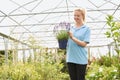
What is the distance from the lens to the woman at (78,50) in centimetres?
355

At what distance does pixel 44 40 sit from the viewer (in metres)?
12.2

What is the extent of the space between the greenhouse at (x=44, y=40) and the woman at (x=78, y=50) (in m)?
0.26

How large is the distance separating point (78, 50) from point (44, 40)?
8683mm

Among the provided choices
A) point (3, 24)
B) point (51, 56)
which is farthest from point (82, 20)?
point (3, 24)

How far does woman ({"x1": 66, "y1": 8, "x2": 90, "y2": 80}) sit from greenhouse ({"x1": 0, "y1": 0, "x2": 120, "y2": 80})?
26 centimetres

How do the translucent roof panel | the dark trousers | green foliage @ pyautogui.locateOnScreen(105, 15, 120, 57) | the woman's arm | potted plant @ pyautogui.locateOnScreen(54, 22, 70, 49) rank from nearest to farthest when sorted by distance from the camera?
green foliage @ pyautogui.locateOnScreen(105, 15, 120, 57) → the woman's arm → the dark trousers → potted plant @ pyautogui.locateOnScreen(54, 22, 70, 49) → the translucent roof panel

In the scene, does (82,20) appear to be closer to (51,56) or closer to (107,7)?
(51,56)

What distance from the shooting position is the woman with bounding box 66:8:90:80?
140 inches

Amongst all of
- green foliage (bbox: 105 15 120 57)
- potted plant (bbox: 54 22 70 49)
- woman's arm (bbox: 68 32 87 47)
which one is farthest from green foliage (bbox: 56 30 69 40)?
green foliage (bbox: 105 15 120 57)

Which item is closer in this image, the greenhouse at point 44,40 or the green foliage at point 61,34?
the green foliage at point 61,34

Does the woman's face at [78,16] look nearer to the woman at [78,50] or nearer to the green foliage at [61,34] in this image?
the woman at [78,50]

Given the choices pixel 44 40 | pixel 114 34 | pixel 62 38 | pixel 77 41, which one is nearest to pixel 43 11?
pixel 44 40

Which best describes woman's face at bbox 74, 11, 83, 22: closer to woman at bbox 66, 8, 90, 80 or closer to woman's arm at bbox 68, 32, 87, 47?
woman at bbox 66, 8, 90, 80

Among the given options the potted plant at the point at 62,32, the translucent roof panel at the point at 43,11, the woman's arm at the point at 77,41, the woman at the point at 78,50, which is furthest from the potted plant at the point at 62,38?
the translucent roof panel at the point at 43,11
